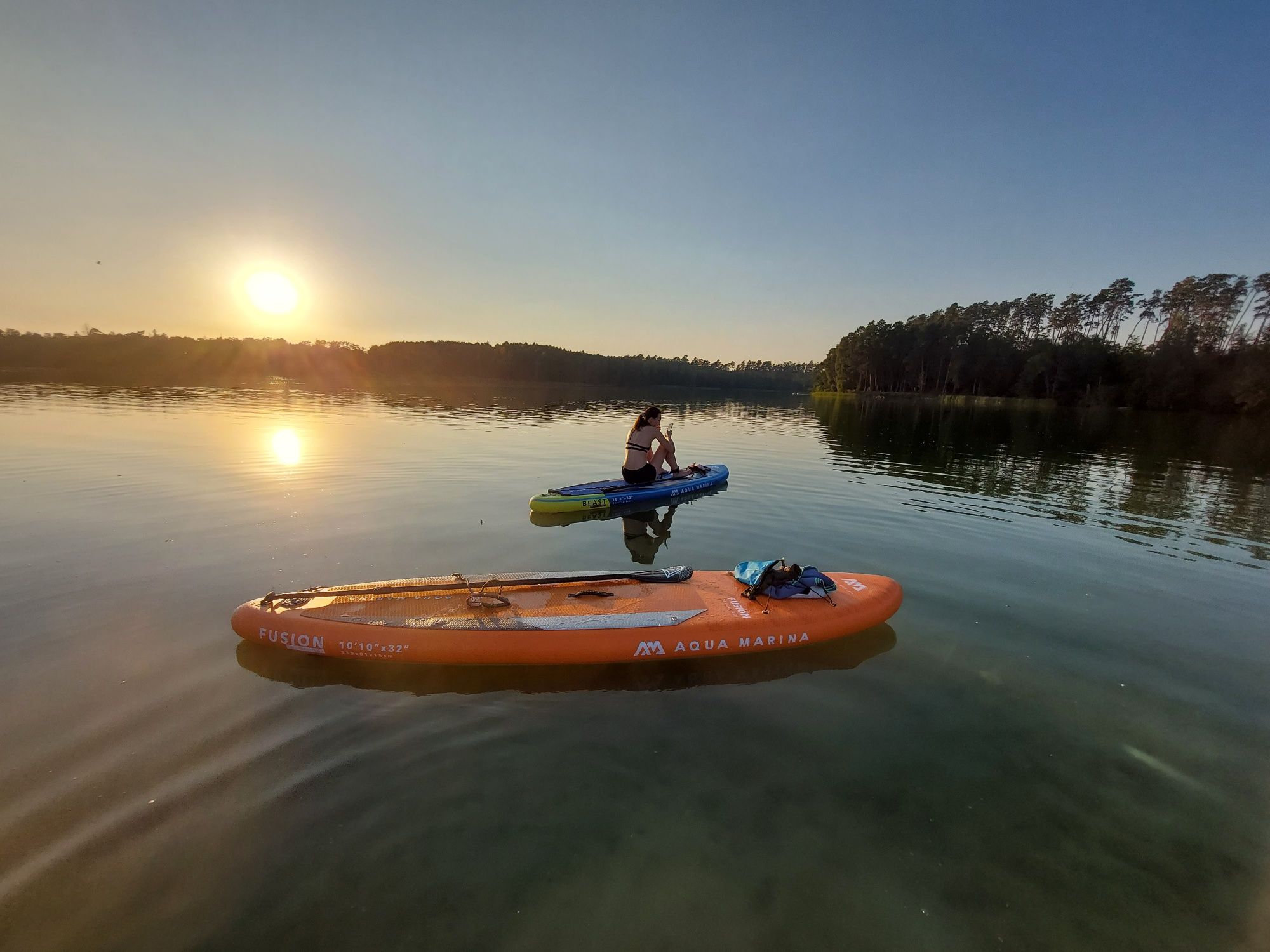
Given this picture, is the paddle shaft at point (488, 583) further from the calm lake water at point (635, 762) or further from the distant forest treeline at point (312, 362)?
the distant forest treeline at point (312, 362)

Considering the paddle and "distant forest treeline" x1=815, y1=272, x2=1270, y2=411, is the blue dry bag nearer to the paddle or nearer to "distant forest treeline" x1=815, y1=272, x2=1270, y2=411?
the paddle

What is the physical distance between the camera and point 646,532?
36.5 feet

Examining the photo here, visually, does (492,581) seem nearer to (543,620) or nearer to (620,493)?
(543,620)

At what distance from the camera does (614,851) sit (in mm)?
3463

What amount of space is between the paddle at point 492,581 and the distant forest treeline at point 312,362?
62419 mm

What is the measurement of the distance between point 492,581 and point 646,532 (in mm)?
5200

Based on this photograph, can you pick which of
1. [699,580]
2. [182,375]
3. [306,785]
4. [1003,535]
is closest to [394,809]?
[306,785]

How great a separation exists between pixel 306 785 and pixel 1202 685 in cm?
875

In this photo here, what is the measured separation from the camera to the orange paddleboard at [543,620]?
539 cm

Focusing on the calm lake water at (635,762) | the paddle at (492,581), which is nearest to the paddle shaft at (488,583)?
the paddle at (492,581)

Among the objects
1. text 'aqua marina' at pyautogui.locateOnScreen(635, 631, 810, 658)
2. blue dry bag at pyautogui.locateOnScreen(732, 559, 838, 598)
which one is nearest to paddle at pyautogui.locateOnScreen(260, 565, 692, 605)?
blue dry bag at pyautogui.locateOnScreen(732, 559, 838, 598)

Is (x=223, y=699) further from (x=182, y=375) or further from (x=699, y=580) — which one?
(x=182, y=375)

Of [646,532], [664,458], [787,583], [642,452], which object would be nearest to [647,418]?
[642,452]

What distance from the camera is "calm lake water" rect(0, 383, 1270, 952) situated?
310 cm
